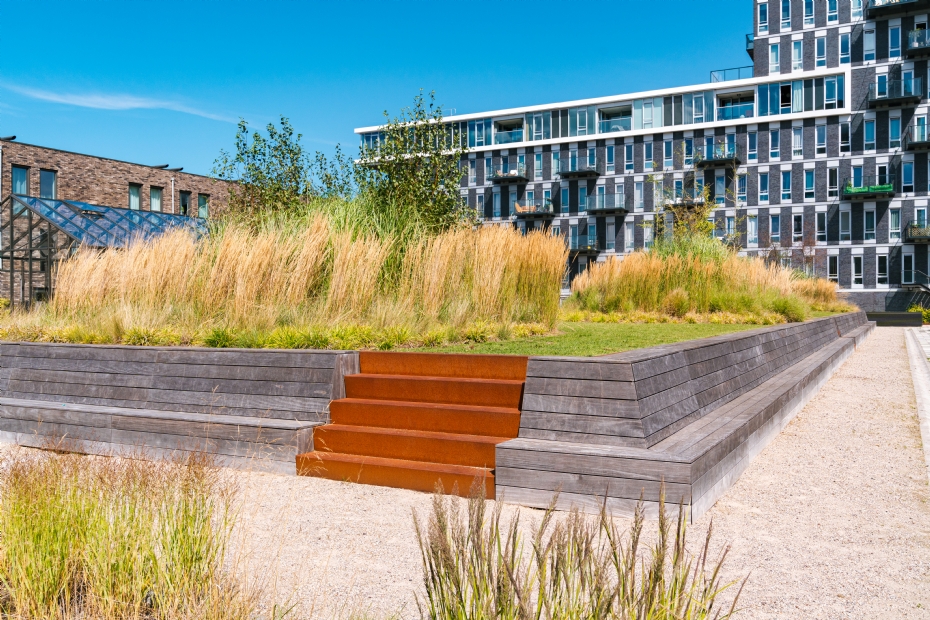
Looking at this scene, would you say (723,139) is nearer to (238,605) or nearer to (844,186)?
(844,186)

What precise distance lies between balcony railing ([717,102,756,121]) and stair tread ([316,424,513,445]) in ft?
127

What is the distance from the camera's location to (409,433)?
14.6 ft

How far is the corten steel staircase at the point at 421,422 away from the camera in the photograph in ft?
13.6

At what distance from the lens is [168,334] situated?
21.2 ft

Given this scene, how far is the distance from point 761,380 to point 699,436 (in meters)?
3.26

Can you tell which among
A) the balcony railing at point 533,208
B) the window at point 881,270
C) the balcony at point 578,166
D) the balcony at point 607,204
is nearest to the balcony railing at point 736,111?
the balcony at point 607,204

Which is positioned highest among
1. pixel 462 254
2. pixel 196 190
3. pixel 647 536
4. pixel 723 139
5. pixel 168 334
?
pixel 723 139

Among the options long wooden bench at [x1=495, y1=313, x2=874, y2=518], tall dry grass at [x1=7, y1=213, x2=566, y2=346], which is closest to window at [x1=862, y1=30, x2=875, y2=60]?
tall dry grass at [x1=7, y1=213, x2=566, y2=346]

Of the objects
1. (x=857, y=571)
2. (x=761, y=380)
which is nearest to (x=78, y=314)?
(x=761, y=380)

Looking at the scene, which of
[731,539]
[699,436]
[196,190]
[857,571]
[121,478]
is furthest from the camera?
[196,190]

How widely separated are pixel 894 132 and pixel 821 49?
241 inches

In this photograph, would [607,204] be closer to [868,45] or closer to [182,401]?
[868,45]

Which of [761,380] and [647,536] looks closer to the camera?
[647,536]

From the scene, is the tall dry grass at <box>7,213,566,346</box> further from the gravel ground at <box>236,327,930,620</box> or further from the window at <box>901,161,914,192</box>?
the window at <box>901,161,914,192</box>
